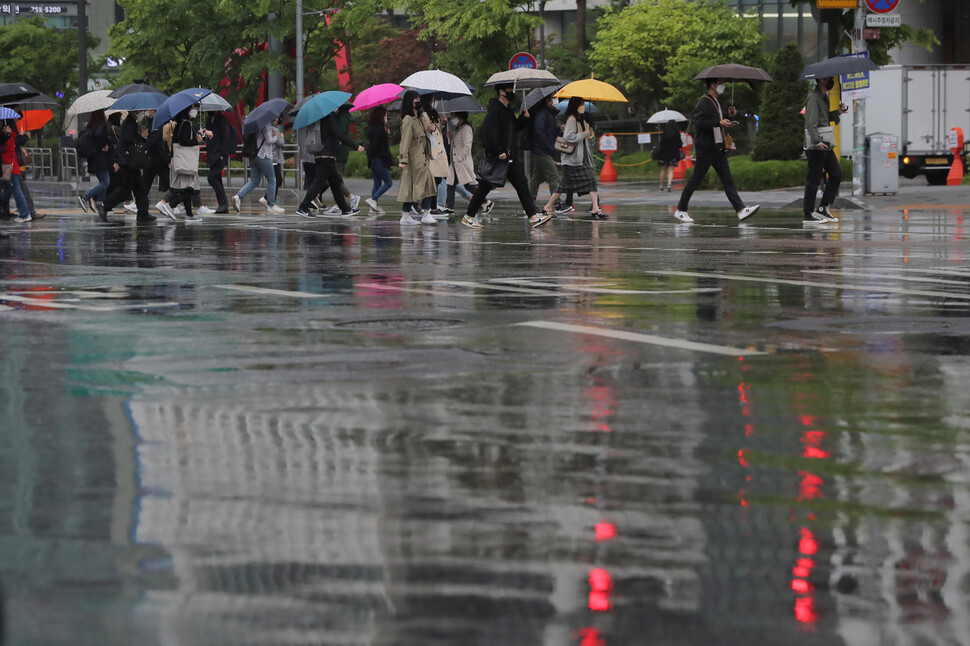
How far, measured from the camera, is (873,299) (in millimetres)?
11008

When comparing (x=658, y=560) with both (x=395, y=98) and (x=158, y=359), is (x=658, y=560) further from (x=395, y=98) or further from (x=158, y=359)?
(x=395, y=98)

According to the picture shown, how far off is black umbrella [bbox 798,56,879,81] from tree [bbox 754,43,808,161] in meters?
16.4

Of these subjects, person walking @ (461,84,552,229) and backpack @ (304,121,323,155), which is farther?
backpack @ (304,121,323,155)

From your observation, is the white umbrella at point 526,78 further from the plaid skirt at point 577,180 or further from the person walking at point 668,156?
the person walking at point 668,156

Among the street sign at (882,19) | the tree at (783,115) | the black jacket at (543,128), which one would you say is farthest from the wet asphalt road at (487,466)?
the tree at (783,115)

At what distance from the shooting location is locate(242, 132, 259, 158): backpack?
88.5ft

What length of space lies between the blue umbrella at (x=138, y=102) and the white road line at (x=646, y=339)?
17.5 m

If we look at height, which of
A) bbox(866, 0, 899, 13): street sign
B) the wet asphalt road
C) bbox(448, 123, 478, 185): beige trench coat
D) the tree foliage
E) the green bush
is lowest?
the wet asphalt road

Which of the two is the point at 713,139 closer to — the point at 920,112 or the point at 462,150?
the point at 462,150

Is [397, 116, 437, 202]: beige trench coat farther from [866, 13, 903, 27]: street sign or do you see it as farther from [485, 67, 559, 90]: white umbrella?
[866, 13, 903, 27]: street sign

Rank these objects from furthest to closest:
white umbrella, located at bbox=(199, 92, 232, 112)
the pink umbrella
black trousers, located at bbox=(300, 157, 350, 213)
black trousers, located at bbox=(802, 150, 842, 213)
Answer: the pink umbrella
white umbrella, located at bbox=(199, 92, 232, 112)
black trousers, located at bbox=(300, 157, 350, 213)
black trousers, located at bbox=(802, 150, 842, 213)

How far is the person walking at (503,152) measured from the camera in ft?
70.9

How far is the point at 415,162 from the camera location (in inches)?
911

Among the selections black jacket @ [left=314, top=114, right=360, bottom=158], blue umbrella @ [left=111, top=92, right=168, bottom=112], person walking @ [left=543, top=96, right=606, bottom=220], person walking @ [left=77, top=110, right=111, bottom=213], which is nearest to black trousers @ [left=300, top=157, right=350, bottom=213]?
black jacket @ [left=314, top=114, right=360, bottom=158]
